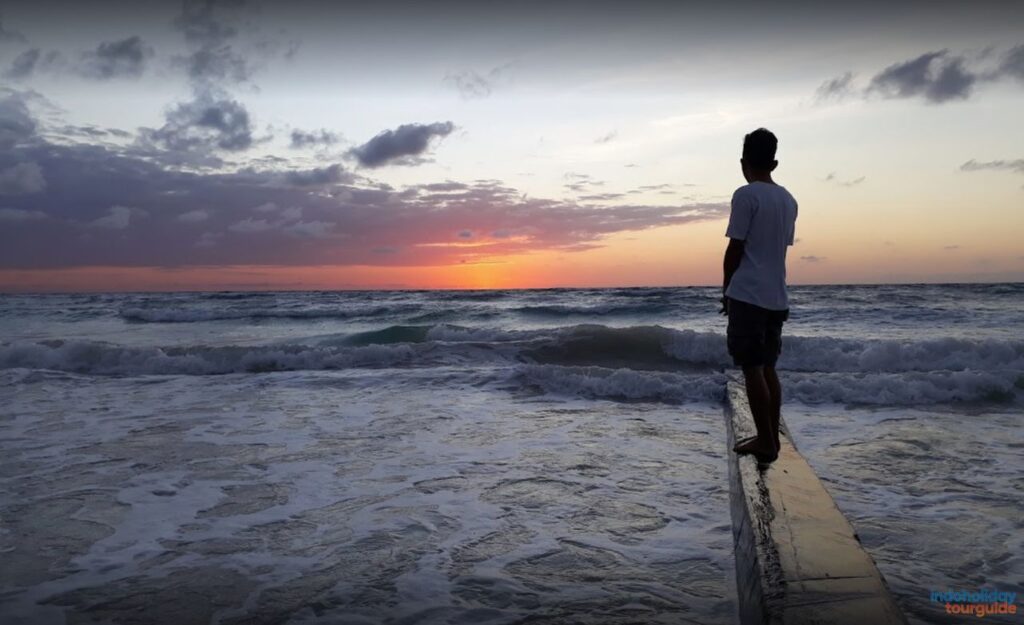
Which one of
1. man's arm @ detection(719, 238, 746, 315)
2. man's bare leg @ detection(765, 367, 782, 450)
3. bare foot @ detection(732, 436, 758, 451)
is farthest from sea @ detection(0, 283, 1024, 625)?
man's arm @ detection(719, 238, 746, 315)

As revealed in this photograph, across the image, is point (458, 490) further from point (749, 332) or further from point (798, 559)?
point (798, 559)

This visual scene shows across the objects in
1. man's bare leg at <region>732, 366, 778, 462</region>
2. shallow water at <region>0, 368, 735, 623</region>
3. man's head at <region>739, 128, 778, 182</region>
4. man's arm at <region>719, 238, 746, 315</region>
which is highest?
man's head at <region>739, 128, 778, 182</region>

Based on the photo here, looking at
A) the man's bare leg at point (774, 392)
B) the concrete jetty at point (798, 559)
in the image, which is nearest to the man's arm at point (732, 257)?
the man's bare leg at point (774, 392)

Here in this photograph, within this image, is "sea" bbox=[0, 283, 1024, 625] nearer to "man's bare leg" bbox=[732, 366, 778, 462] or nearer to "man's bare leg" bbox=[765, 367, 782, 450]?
"man's bare leg" bbox=[732, 366, 778, 462]

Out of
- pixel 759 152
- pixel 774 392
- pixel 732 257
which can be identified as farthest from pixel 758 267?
pixel 774 392

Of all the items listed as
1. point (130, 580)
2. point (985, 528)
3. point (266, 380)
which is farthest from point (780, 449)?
point (266, 380)

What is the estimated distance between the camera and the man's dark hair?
369 centimetres

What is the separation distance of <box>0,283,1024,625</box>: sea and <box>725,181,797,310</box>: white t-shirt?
1.47 m

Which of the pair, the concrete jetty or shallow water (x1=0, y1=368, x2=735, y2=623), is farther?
shallow water (x1=0, y1=368, x2=735, y2=623)

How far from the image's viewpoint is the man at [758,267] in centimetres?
362

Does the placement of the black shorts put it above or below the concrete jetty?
above

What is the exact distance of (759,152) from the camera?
146 inches

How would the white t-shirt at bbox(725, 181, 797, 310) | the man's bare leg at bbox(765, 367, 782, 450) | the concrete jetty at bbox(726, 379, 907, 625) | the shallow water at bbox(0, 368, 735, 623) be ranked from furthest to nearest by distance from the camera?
the man's bare leg at bbox(765, 367, 782, 450) → the white t-shirt at bbox(725, 181, 797, 310) → the shallow water at bbox(0, 368, 735, 623) → the concrete jetty at bbox(726, 379, 907, 625)

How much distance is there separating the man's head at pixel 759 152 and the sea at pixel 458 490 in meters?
2.21
